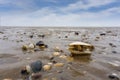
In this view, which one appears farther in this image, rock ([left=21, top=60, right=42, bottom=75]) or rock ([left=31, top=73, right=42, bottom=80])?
rock ([left=21, top=60, right=42, bottom=75])

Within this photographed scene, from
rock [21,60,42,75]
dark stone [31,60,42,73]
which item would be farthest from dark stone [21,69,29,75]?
dark stone [31,60,42,73]

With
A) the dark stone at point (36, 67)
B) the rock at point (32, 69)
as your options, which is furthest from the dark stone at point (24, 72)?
the dark stone at point (36, 67)

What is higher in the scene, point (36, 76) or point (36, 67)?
point (36, 67)

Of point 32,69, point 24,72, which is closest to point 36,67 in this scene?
point 32,69

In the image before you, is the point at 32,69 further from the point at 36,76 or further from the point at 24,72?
the point at 36,76

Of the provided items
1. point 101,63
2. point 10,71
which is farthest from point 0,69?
point 101,63

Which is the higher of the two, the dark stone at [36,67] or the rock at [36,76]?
the dark stone at [36,67]

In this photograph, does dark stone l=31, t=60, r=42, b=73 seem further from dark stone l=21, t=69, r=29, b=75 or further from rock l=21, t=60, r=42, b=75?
dark stone l=21, t=69, r=29, b=75

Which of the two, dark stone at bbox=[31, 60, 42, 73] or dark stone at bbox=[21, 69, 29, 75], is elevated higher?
dark stone at bbox=[31, 60, 42, 73]

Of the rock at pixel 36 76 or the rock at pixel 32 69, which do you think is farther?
the rock at pixel 32 69

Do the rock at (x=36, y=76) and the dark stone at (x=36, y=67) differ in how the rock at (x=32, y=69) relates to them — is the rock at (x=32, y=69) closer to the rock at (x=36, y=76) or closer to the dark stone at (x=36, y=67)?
the dark stone at (x=36, y=67)

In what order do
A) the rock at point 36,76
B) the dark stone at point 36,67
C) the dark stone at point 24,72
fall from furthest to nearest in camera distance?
1. the dark stone at point 36,67
2. the dark stone at point 24,72
3. the rock at point 36,76

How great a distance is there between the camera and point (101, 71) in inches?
214

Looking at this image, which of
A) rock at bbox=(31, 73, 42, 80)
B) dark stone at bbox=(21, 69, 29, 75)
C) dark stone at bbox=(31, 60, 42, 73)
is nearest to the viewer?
rock at bbox=(31, 73, 42, 80)
